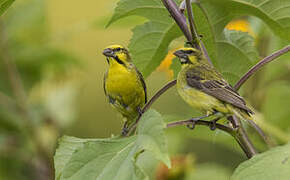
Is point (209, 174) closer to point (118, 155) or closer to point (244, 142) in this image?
point (244, 142)

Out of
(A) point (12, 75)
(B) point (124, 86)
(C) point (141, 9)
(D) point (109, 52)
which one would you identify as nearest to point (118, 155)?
(C) point (141, 9)

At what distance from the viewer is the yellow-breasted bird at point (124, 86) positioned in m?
1.78

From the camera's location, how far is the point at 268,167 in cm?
108

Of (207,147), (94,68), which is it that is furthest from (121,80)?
(94,68)

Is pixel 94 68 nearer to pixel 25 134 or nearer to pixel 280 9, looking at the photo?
pixel 25 134

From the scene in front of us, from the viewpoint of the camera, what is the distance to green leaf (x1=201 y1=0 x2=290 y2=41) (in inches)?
51.2

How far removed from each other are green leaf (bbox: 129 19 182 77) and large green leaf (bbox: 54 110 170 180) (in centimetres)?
32

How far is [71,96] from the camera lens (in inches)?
105

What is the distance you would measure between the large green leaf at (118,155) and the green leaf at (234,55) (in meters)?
0.40

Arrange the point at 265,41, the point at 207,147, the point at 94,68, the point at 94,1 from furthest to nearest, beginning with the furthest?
1. the point at 94,1
2. the point at 94,68
3. the point at 207,147
4. the point at 265,41

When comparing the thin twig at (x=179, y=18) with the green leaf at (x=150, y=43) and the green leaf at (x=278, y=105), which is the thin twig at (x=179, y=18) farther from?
the green leaf at (x=278, y=105)

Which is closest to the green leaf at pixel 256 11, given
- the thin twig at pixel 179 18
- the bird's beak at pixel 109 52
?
the thin twig at pixel 179 18

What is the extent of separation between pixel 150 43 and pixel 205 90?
8.5 inches

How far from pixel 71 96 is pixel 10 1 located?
4.95ft
